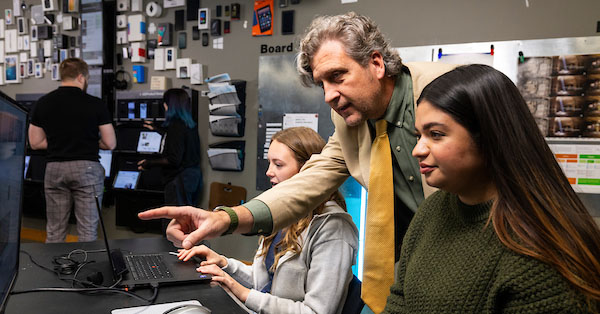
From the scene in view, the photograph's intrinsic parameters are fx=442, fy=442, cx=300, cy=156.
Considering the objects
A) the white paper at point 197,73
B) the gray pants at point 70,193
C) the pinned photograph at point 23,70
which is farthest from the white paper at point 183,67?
the pinned photograph at point 23,70

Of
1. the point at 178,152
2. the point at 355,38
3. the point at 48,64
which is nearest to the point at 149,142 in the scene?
the point at 178,152

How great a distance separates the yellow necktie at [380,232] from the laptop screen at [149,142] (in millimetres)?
3252

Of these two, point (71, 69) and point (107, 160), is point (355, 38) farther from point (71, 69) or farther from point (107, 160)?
point (107, 160)

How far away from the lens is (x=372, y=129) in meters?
1.55

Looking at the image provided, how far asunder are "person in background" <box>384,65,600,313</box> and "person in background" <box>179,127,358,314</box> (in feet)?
1.51

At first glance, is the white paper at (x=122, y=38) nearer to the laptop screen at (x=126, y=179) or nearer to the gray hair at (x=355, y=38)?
the laptop screen at (x=126, y=179)

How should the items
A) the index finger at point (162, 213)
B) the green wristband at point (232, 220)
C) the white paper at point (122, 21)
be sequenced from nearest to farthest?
the index finger at point (162, 213) → the green wristband at point (232, 220) → the white paper at point (122, 21)

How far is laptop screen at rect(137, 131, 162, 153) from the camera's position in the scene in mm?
4312

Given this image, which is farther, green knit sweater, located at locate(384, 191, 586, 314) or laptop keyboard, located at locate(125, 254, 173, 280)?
laptop keyboard, located at locate(125, 254, 173, 280)

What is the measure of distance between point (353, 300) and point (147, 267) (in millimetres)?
677

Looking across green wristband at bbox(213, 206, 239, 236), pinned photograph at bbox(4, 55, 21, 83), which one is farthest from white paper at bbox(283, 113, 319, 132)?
pinned photograph at bbox(4, 55, 21, 83)

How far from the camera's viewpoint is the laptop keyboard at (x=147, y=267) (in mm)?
1352

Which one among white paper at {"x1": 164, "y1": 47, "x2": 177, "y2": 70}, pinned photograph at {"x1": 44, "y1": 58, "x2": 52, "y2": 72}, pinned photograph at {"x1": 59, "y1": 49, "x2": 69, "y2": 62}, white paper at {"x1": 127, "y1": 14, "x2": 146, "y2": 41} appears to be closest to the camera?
white paper at {"x1": 164, "y1": 47, "x2": 177, "y2": 70}

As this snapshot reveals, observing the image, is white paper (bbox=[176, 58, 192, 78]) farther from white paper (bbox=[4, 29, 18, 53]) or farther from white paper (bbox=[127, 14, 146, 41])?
white paper (bbox=[4, 29, 18, 53])
